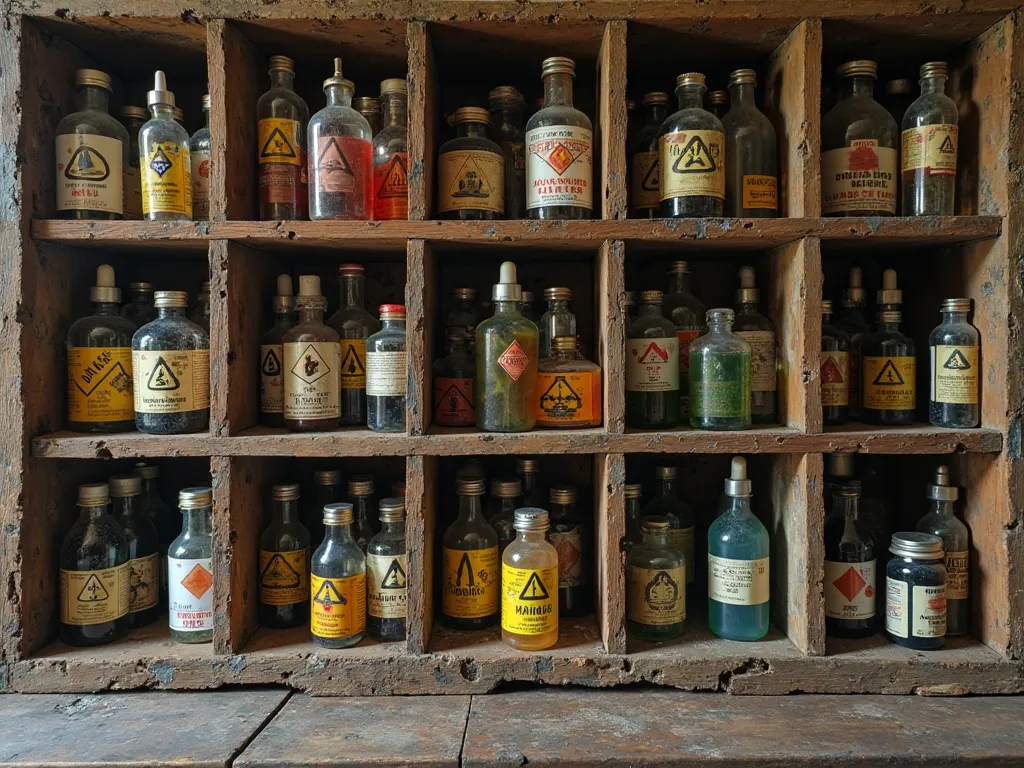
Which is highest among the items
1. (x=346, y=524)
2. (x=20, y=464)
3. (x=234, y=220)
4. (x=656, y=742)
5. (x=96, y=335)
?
(x=234, y=220)

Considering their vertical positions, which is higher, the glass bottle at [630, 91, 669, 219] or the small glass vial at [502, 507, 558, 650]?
the glass bottle at [630, 91, 669, 219]

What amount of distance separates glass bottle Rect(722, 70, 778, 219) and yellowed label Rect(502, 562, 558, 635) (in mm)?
699

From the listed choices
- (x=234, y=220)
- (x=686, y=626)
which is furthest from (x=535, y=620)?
(x=234, y=220)

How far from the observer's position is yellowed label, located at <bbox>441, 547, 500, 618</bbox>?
1.11 metres

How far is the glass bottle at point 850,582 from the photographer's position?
112cm

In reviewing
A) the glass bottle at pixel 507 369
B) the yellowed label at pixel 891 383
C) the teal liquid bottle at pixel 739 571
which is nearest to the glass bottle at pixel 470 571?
the glass bottle at pixel 507 369

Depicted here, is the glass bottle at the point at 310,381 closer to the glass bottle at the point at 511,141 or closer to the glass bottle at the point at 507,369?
the glass bottle at the point at 507,369

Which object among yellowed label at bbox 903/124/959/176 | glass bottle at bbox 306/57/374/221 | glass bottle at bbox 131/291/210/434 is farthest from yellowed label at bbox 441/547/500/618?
yellowed label at bbox 903/124/959/176

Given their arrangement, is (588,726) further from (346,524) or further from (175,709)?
(175,709)

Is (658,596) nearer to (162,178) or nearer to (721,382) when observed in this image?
(721,382)

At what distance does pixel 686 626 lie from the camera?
46.0 inches

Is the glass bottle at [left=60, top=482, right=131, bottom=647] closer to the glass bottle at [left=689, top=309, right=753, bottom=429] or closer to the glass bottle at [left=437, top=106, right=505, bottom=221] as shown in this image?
the glass bottle at [left=437, top=106, right=505, bottom=221]

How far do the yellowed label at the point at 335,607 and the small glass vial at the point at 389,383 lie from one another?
26cm

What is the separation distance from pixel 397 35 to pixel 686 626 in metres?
1.14
